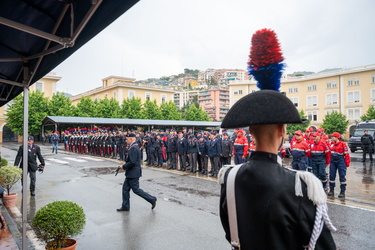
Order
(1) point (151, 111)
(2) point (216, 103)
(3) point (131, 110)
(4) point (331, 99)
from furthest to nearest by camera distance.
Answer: (2) point (216, 103) → (1) point (151, 111) → (4) point (331, 99) → (3) point (131, 110)

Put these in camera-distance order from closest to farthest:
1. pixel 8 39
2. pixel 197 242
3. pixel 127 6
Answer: pixel 127 6 < pixel 8 39 < pixel 197 242

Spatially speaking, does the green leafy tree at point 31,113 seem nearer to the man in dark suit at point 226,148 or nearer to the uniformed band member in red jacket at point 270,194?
the man in dark suit at point 226,148

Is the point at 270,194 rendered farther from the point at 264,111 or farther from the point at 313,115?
the point at 313,115

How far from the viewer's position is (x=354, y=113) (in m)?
54.2

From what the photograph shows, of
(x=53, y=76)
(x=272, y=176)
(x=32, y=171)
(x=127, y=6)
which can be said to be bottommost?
(x=32, y=171)

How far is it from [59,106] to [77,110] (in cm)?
338

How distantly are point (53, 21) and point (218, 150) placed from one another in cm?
989

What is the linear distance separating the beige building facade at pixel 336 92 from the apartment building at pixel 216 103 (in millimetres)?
57494

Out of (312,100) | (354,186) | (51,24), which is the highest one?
(312,100)

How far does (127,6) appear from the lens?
2662 millimetres

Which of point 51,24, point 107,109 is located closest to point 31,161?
point 51,24

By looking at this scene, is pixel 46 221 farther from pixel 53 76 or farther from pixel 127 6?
pixel 53 76

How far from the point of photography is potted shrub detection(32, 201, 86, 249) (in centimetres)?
416

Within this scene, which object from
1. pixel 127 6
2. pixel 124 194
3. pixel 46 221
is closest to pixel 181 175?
pixel 124 194
